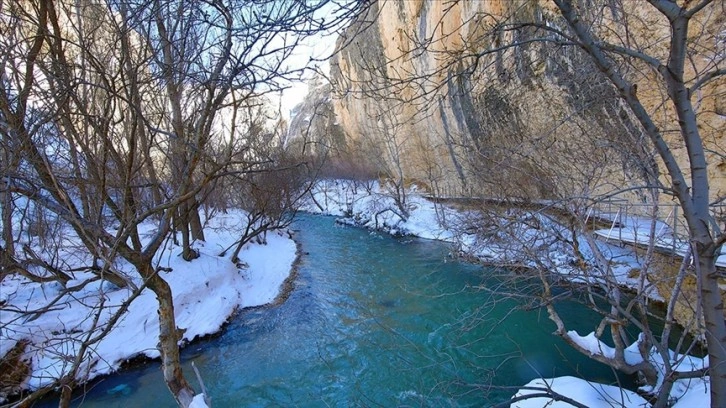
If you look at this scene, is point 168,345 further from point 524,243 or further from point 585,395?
point 585,395

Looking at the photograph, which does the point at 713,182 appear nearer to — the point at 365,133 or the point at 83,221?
the point at 83,221

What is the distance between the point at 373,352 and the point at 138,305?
4.88m

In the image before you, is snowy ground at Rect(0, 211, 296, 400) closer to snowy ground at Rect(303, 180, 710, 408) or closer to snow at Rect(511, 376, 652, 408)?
snowy ground at Rect(303, 180, 710, 408)

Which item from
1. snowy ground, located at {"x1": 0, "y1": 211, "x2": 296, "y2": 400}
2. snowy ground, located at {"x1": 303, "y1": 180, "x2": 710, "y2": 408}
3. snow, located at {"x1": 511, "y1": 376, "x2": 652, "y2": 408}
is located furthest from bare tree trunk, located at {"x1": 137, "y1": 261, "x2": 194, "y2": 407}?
snow, located at {"x1": 511, "y1": 376, "x2": 652, "y2": 408}

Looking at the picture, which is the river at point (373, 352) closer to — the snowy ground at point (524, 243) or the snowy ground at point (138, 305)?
the snowy ground at point (138, 305)

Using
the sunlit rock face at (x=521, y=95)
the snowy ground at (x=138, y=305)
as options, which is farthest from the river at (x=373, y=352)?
the sunlit rock face at (x=521, y=95)

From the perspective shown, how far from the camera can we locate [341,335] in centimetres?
754

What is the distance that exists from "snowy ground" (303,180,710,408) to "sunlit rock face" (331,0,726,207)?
2.90 feet

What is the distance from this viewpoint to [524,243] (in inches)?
183

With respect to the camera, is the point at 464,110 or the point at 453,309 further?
the point at 464,110

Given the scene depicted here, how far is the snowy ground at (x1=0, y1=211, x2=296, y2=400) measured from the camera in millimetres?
6184

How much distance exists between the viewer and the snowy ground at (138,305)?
6184mm

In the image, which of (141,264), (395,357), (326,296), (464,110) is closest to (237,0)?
(141,264)

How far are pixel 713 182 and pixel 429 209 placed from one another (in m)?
12.6
